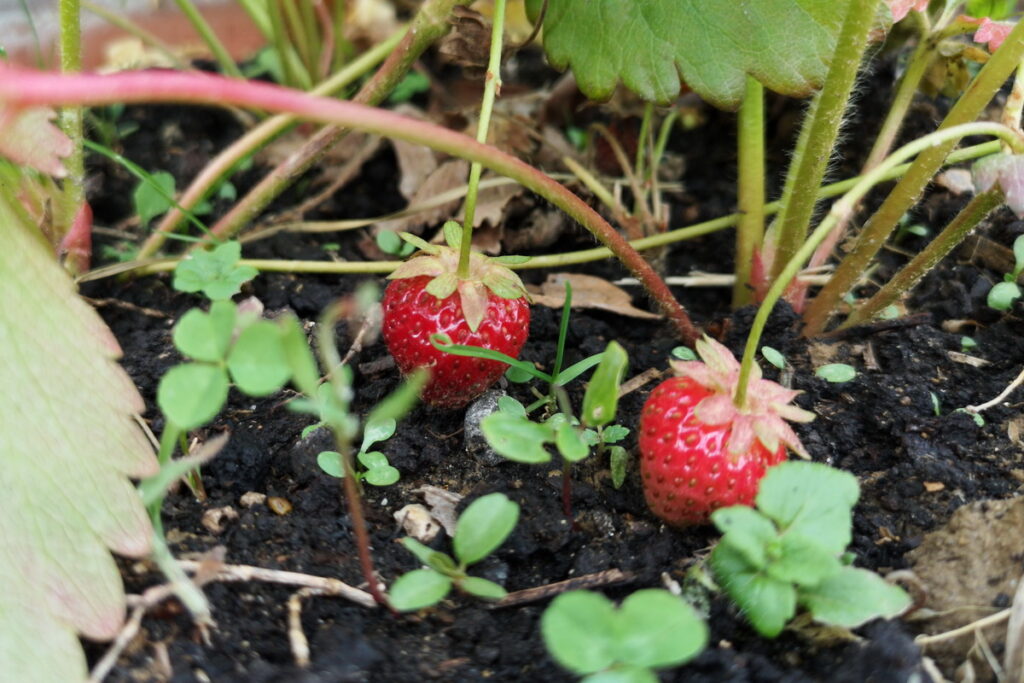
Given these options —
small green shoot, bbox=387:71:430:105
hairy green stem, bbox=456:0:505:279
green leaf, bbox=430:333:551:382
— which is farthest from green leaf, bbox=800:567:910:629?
small green shoot, bbox=387:71:430:105

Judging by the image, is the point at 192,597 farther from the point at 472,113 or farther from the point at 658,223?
the point at 472,113

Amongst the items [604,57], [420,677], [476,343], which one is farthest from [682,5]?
[420,677]

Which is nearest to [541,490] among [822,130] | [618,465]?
[618,465]

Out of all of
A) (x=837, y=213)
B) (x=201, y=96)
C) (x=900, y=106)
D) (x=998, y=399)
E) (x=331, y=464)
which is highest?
(x=201, y=96)

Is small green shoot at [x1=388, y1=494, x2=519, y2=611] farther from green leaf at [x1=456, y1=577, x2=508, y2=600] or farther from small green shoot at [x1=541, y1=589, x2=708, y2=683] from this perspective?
small green shoot at [x1=541, y1=589, x2=708, y2=683]

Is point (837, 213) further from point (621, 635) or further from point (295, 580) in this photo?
point (295, 580)

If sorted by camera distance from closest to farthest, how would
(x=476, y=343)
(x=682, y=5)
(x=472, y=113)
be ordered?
(x=476, y=343)
(x=682, y=5)
(x=472, y=113)
